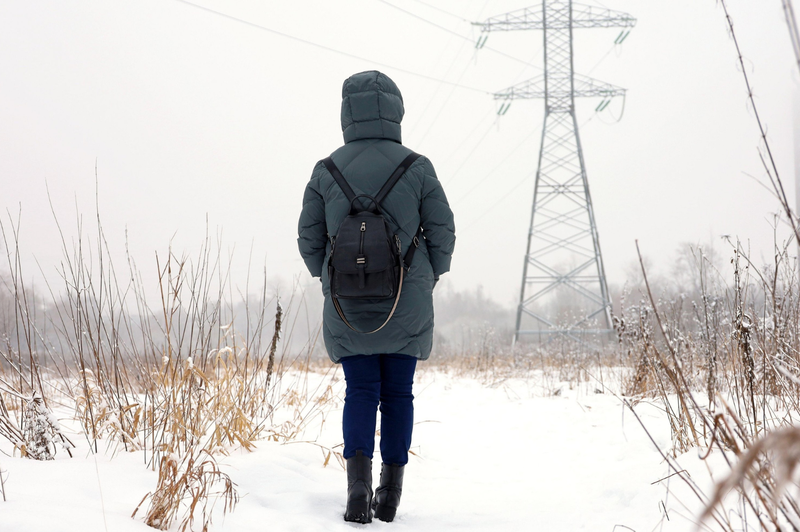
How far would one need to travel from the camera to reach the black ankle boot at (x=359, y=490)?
1644 millimetres

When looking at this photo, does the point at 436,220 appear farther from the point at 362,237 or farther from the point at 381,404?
the point at 381,404

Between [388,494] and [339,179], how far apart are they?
113 centimetres

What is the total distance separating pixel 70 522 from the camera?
3.35 ft

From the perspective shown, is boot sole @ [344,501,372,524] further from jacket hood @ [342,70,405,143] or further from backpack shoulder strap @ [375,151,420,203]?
jacket hood @ [342,70,405,143]

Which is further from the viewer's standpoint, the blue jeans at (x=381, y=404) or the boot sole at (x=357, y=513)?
the blue jeans at (x=381, y=404)

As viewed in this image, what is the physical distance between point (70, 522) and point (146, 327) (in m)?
1.21

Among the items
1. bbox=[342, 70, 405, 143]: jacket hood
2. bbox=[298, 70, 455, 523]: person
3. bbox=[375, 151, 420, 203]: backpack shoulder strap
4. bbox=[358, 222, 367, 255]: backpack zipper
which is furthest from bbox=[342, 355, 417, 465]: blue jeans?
bbox=[342, 70, 405, 143]: jacket hood

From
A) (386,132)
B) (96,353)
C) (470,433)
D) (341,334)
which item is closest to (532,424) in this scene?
(470,433)

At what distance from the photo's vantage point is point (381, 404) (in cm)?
185

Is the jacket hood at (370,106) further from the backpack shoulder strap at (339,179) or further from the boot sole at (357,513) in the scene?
the boot sole at (357,513)

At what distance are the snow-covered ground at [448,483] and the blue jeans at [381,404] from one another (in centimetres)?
23

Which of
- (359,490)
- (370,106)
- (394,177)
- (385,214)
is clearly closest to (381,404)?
(359,490)

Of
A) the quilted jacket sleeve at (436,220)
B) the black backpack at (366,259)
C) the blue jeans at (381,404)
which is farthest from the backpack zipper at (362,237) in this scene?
the blue jeans at (381,404)

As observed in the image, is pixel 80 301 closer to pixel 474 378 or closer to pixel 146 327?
pixel 146 327
